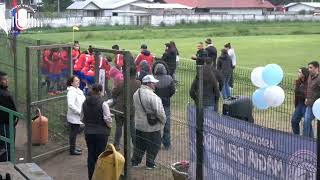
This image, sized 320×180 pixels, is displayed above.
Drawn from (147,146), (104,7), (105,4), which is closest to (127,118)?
(147,146)

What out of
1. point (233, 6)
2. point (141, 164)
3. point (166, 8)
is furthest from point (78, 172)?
A: point (233, 6)

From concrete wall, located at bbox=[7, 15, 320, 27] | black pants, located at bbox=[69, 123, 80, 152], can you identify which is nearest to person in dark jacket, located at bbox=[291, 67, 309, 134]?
A: black pants, located at bbox=[69, 123, 80, 152]

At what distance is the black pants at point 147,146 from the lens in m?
10.0

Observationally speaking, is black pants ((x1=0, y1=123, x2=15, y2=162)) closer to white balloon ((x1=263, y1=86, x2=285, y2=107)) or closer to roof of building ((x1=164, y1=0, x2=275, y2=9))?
white balloon ((x1=263, y1=86, x2=285, y2=107))

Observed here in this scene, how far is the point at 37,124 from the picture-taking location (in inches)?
490

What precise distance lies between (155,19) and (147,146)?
84848mm

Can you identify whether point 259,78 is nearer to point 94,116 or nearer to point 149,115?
point 149,115

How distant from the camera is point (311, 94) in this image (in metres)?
11.1

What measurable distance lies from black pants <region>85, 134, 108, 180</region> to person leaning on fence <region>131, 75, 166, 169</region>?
0.74m

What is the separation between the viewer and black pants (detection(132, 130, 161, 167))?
10.0m

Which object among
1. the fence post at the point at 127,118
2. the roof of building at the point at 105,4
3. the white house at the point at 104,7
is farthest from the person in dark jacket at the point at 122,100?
the roof of building at the point at 105,4

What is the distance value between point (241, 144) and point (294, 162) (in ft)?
2.92

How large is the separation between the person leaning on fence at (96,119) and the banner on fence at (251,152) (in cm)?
169

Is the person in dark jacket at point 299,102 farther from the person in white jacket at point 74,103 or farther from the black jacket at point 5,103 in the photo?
the black jacket at point 5,103
